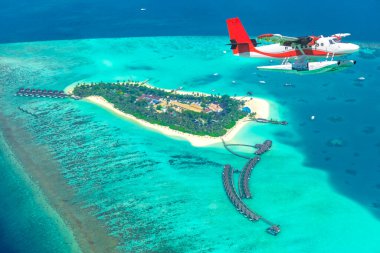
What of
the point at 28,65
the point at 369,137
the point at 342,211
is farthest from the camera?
the point at 28,65

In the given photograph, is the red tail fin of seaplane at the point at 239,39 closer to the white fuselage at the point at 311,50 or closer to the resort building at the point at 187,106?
the white fuselage at the point at 311,50

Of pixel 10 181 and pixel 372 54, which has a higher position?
pixel 372 54

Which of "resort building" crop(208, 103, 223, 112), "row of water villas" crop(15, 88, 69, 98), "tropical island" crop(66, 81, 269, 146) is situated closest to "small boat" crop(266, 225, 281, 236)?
"tropical island" crop(66, 81, 269, 146)

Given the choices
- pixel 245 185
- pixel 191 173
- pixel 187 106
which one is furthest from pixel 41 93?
pixel 245 185

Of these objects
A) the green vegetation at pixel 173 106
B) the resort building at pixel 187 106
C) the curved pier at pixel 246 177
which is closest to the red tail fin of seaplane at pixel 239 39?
the curved pier at pixel 246 177

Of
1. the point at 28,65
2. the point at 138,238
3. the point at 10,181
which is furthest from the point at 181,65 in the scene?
Result: the point at 138,238

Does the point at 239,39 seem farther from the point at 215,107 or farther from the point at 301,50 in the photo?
the point at 215,107

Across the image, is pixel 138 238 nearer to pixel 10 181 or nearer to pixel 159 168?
pixel 159 168
